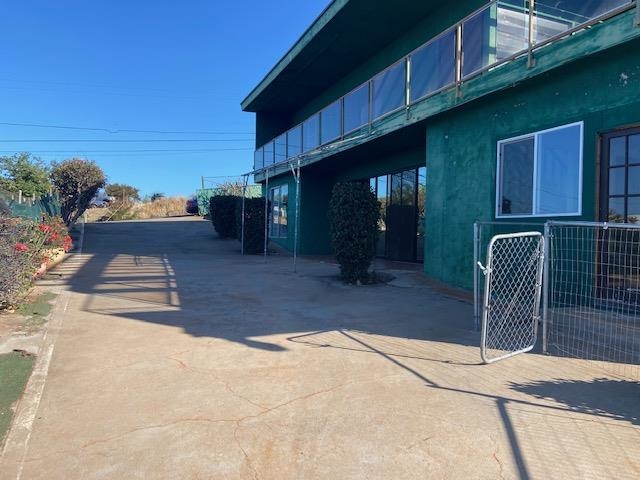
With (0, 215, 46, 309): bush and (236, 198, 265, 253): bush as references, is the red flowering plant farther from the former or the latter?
(236, 198, 265, 253): bush

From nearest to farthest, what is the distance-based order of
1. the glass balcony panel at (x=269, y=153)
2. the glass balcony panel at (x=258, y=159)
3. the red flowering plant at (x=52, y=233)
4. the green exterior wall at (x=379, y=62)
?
the red flowering plant at (x=52, y=233) → the green exterior wall at (x=379, y=62) → the glass balcony panel at (x=269, y=153) → the glass balcony panel at (x=258, y=159)

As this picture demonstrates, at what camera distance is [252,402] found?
3.96m

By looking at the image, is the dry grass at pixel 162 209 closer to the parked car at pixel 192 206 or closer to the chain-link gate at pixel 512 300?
the parked car at pixel 192 206

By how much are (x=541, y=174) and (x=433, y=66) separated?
328 centimetres

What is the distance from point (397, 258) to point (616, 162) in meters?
8.47

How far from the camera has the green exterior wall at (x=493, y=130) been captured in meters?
6.52

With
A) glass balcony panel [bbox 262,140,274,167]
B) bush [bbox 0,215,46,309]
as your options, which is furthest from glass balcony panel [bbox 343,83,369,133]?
bush [bbox 0,215,46,309]

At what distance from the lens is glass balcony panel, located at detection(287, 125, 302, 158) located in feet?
53.0

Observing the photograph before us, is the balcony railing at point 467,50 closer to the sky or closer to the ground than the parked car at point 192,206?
closer to the sky

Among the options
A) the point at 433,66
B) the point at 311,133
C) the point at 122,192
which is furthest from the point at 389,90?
the point at 122,192

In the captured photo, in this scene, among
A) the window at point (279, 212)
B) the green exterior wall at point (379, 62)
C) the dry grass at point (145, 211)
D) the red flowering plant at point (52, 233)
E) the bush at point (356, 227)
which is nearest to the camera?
the red flowering plant at point (52, 233)

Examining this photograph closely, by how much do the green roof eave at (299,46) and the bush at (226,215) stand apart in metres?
4.51

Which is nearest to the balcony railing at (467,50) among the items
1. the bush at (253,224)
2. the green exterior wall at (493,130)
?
the green exterior wall at (493,130)

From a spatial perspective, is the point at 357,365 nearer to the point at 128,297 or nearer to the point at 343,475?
the point at 343,475
